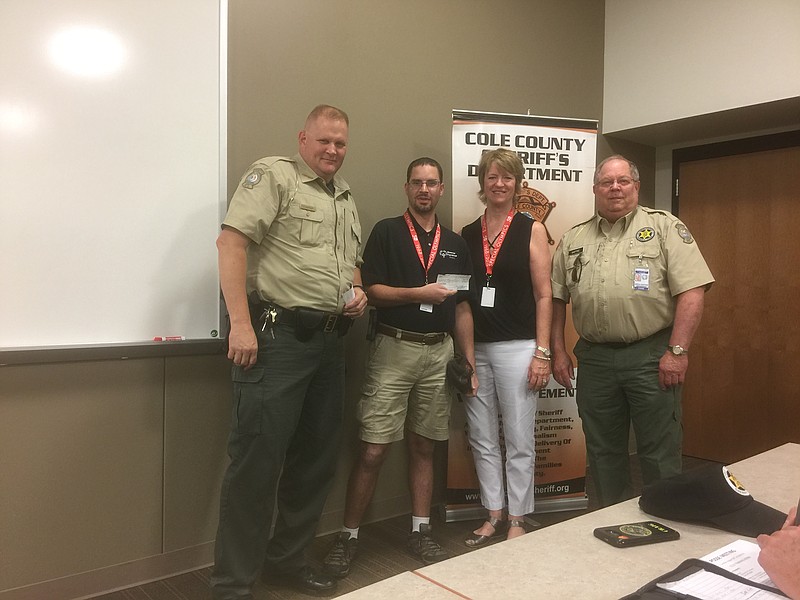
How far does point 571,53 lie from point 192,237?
2747mm

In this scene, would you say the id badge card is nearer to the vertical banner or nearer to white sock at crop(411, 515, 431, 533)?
the vertical banner

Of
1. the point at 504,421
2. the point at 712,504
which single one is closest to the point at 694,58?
the point at 504,421

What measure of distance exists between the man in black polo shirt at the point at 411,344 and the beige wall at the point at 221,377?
0.37m

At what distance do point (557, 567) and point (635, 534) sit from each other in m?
0.19

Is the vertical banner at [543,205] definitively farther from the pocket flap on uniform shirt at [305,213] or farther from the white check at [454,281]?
the pocket flap on uniform shirt at [305,213]

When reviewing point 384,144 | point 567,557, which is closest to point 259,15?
point 384,144

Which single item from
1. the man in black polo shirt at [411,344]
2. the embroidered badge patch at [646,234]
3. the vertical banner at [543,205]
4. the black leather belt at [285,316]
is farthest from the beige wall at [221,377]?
the embroidered badge patch at [646,234]

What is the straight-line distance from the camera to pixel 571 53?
148 inches

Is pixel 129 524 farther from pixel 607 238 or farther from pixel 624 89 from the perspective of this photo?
pixel 624 89

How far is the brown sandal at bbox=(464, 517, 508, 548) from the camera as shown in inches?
106

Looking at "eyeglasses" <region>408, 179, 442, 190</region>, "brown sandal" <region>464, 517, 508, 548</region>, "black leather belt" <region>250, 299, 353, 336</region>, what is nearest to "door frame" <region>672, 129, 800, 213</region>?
"eyeglasses" <region>408, 179, 442, 190</region>

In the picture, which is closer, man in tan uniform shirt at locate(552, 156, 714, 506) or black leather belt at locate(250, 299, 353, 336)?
black leather belt at locate(250, 299, 353, 336)

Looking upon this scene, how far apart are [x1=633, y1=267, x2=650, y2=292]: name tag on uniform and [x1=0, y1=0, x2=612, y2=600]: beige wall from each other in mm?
1192

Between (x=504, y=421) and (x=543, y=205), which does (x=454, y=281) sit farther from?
(x=543, y=205)
